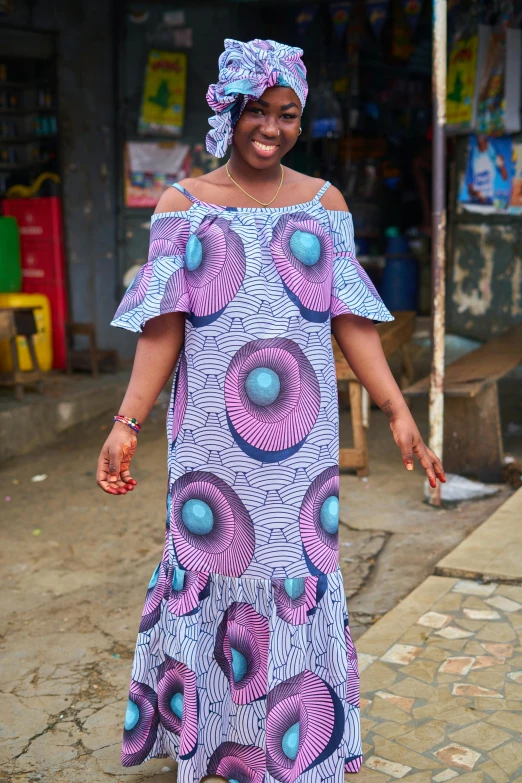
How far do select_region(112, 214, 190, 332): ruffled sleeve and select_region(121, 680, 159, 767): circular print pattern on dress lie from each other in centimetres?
100

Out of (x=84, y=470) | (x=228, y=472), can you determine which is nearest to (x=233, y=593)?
(x=228, y=472)

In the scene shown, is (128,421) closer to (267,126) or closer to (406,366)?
(267,126)

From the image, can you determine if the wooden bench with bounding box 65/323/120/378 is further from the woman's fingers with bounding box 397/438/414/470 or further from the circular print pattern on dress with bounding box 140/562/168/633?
the woman's fingers with bounding box 397/438/414/470

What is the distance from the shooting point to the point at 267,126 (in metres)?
2.10

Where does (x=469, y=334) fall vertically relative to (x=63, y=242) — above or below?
below

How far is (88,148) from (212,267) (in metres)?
5.58

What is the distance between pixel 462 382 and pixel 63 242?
3905 mm

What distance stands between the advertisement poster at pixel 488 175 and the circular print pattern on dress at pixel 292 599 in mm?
5752

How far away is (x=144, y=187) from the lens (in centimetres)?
746

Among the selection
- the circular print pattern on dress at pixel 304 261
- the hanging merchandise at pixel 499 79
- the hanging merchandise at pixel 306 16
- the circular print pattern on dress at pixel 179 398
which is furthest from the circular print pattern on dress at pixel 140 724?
the hanging merchandise at pixel 306 16

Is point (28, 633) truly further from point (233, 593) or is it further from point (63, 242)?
point (63, 242)

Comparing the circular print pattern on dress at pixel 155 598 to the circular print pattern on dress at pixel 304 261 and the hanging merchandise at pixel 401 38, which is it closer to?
the circular print pattern on dress at pixel 304 261

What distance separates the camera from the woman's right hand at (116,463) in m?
2.08

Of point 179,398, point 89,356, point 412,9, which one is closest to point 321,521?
point 179,398
